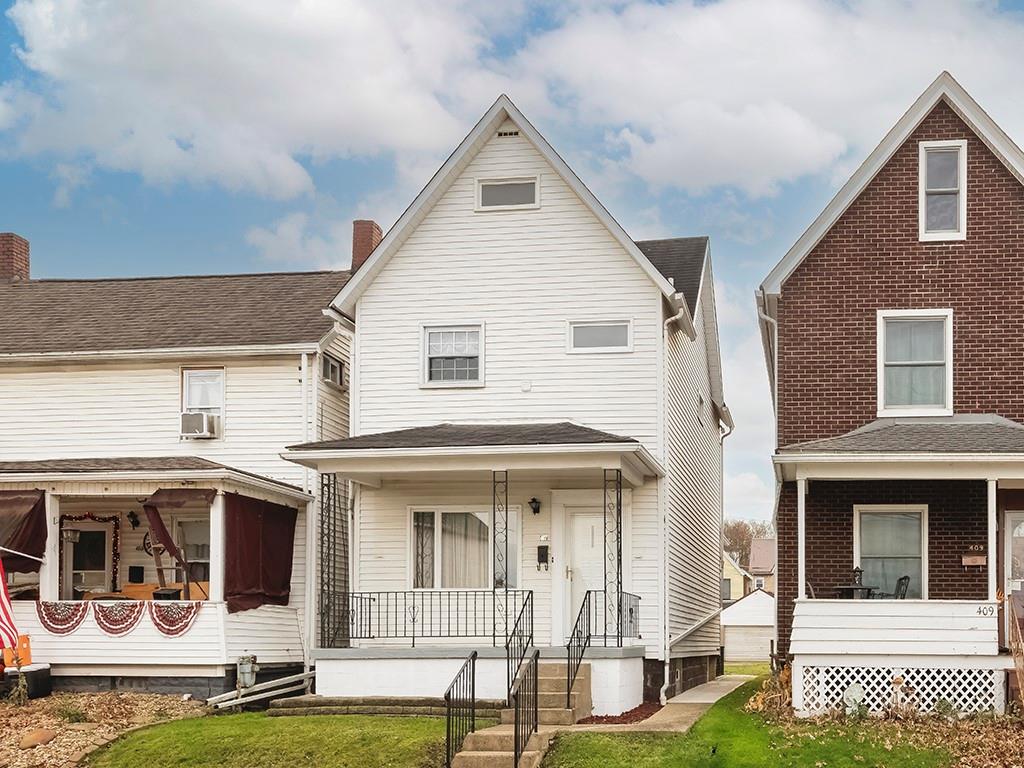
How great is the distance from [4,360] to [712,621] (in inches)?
612

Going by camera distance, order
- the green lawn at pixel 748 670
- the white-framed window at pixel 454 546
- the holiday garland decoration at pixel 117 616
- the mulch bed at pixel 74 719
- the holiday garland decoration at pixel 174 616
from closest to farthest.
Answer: the mulch bed at pixel 74 719
the holiday garland decoration at pixel 174 616
the holiday garland decoration at pixel 117 616
the white-framed window at pixel 454 546
the green lawn at pixel 748 670

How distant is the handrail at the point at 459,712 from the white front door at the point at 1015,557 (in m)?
8.05

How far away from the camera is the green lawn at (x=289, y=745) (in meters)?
17.8

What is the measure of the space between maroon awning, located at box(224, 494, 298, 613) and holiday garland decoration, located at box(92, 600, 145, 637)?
1409 millimetres

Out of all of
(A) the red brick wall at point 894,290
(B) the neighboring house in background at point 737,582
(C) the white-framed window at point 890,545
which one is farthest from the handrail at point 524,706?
(B) the neighboring house in background at point 737,582

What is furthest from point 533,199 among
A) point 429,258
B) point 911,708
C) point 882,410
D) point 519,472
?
point 911,708

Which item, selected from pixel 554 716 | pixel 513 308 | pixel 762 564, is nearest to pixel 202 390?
pixel 513 308

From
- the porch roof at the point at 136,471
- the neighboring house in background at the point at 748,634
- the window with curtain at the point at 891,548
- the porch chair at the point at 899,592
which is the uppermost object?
the porch roof at the point at 136,471

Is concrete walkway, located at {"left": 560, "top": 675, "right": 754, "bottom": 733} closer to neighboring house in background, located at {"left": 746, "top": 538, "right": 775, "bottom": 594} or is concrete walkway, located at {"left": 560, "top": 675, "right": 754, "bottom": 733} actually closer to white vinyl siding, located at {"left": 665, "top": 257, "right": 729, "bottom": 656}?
white vinyl siding, located at {"left": 665, "top": 257, "right": 729, "bottom": 656}

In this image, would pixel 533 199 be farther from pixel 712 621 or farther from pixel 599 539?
pixel 712 621

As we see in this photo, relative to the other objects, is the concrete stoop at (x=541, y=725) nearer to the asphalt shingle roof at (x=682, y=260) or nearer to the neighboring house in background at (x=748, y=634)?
the asphalt shingle roof at (x=682, y=260)

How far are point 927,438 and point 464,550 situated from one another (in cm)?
794

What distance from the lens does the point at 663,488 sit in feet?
79.3

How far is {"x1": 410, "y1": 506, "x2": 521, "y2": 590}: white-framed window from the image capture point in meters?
24.5
